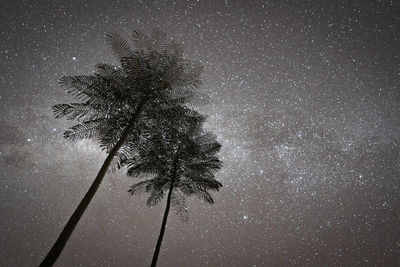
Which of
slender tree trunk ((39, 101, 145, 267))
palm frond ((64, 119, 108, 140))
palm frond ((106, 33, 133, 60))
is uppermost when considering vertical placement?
palm frond ((106, 33, 133, 60))

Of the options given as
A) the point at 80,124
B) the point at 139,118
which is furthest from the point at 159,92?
the point at 80,124

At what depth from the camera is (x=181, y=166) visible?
13.0 meters

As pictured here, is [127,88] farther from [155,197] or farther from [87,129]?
[155,197]

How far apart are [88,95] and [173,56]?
3.23 meters

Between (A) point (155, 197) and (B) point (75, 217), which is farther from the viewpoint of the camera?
(A) point (155, 197)

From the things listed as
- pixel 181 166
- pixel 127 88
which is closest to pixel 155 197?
pixel 181 166

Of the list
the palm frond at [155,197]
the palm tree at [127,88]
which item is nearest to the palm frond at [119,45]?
the palm tree at [127,88]

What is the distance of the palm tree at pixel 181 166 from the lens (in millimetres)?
12578

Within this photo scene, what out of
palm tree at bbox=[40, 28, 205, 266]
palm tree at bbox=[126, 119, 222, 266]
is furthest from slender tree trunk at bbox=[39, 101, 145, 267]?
palm tree at bbox=[126, 119, 222, 266]

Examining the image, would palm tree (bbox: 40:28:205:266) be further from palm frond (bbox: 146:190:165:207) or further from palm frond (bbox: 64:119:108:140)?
palm frond (bbox: 146:190:165:207)

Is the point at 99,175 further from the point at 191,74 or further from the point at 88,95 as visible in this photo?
the point at 191,74

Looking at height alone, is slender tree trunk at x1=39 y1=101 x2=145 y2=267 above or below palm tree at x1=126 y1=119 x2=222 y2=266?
below

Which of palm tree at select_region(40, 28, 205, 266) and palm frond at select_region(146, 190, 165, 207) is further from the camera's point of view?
palm frond at select_region(146, 190, 165, 207)

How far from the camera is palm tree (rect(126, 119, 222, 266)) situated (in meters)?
12.6
